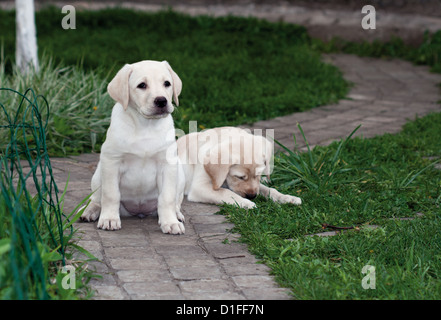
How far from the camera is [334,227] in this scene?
464cm

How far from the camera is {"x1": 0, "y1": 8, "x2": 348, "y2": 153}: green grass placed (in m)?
7.79

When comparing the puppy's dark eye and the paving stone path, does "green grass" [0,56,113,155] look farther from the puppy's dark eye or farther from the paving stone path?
the puppy's dark eye

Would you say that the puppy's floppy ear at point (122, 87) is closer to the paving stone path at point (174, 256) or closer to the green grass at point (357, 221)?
the paving stone path at point (174, 256)

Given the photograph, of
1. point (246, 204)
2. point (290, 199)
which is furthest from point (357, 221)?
point (246, 204)

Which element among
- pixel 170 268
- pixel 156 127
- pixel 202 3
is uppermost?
pixel 202 3

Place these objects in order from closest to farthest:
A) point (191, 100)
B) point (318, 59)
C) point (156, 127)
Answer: point (156, 127)
point (191, 100)
point (318, 59)

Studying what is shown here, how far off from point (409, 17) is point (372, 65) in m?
1.35

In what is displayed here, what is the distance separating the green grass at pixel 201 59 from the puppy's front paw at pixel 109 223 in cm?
221

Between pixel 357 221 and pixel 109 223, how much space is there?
1757 mm

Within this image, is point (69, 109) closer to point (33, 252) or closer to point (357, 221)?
point (357, 221)

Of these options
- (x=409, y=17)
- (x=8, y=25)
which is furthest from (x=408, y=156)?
(x=8, y=25)

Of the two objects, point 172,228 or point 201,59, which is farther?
point 201,59

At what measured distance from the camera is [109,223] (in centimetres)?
460

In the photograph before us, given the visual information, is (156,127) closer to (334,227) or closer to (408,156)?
(334,227)
